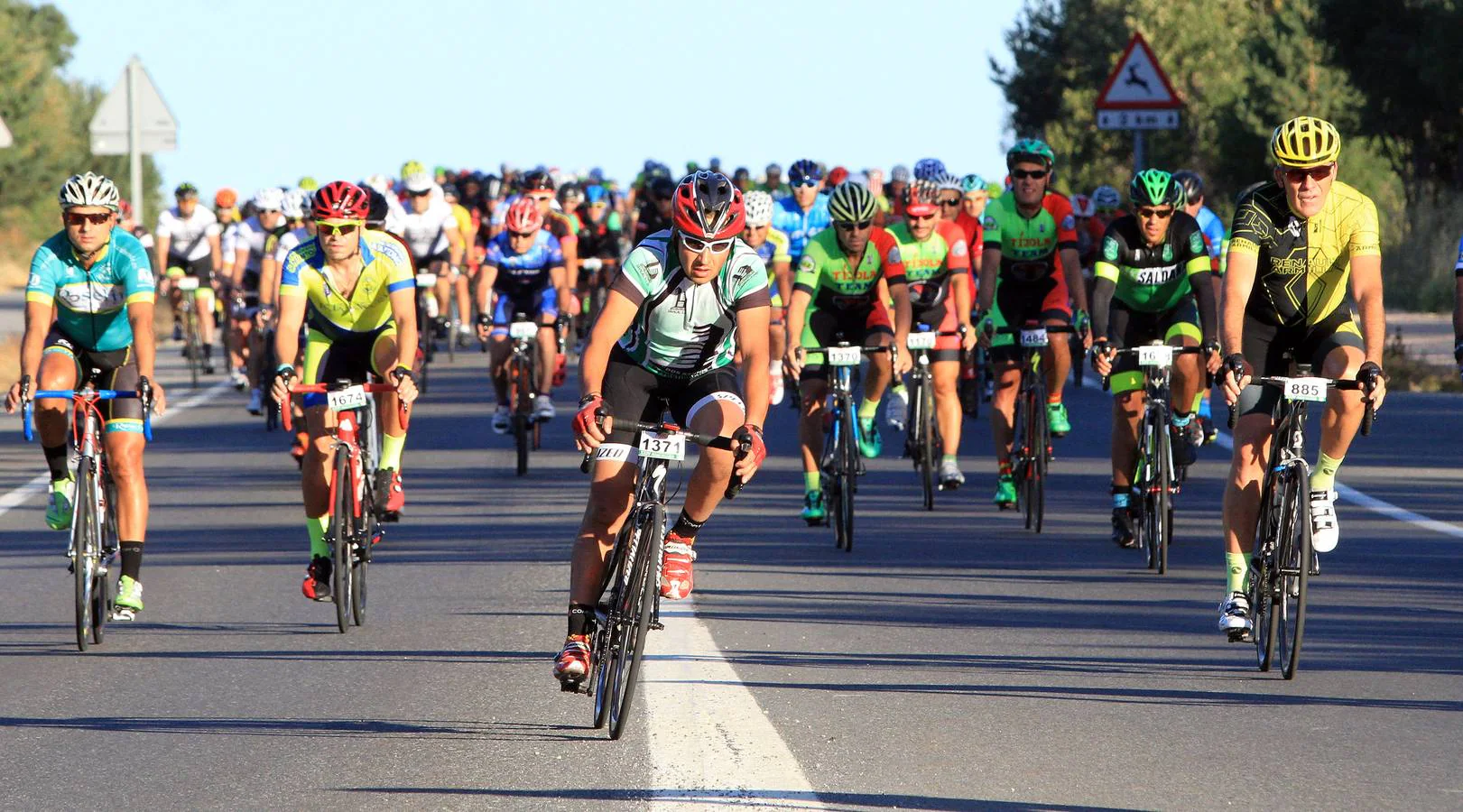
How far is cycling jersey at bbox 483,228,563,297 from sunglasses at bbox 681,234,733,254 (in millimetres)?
10328

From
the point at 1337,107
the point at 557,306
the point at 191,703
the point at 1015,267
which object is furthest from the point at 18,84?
the point at 191,703

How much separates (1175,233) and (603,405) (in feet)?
19.1

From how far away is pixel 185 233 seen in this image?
86.8 feet

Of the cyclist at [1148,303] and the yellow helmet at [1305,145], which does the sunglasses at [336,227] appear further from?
the yellow helmet at [1305,145]

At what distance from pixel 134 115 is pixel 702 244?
21593 millimetres

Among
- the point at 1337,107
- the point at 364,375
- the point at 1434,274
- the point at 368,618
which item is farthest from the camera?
the point at 1337,107

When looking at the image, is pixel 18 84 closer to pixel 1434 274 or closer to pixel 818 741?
pixel 1434 274

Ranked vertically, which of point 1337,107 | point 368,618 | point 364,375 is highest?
point 1337,107

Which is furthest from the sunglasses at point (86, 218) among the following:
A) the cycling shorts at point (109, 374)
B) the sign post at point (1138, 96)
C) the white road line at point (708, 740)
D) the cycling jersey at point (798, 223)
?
the sign post at point (1138, 96)

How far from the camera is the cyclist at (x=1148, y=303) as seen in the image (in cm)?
1248

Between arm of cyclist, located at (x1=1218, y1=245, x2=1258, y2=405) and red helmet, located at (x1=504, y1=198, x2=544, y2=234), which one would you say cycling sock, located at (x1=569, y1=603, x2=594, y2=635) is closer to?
arm of cyclist, located at (x1=1218, y1=245, x2=1258, y2=405)

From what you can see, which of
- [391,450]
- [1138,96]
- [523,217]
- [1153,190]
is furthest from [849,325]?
[1138,96]

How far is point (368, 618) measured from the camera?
420 inches

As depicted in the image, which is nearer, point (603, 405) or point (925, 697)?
point (603, 405)
